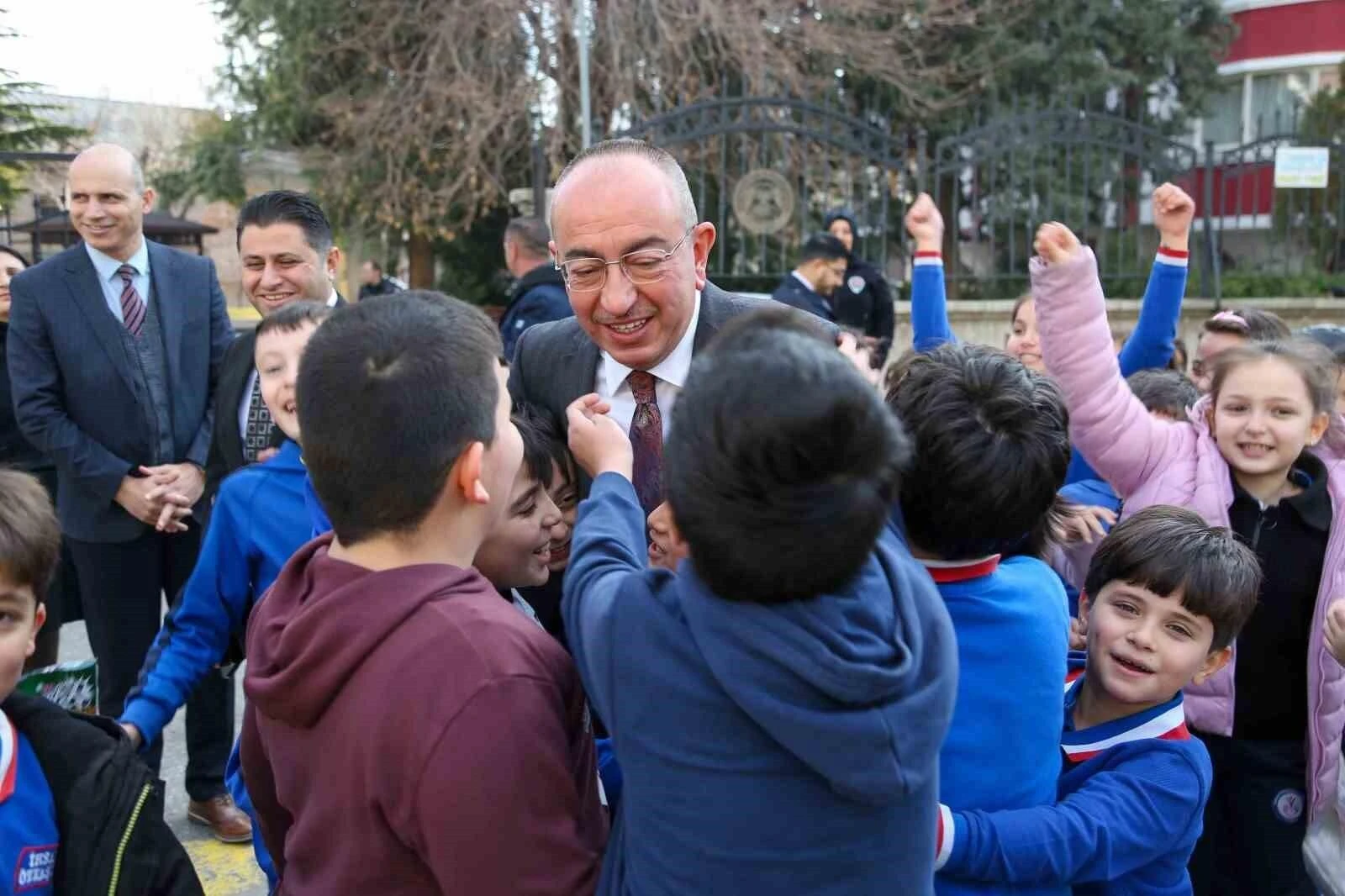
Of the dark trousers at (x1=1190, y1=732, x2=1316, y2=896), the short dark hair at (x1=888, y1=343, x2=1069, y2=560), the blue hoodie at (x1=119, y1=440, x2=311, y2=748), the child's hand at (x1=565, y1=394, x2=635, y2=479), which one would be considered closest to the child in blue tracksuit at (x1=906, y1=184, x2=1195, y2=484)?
the dark trousers at (x1=1190, y1=732, x2=1316, y2=896)

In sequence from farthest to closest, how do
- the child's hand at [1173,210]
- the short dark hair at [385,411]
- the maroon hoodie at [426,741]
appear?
1. the child's hand at [1173,210]
2. the short dark hair at [385,411]
3. the maroon hoodie at [426,741]

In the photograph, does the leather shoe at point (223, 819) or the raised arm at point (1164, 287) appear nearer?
the raised arm at point (1164, 287)

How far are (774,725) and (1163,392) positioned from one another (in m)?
2.75

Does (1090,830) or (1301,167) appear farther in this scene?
(1301,167)

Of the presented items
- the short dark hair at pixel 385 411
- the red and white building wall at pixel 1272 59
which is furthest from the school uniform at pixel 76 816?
the red and white building wall at pixel 1272 59

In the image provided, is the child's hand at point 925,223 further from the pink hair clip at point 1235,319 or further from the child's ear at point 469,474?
the child's ear at point 469,474

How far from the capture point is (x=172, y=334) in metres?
3.79

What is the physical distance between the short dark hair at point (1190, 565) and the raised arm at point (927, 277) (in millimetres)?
1051

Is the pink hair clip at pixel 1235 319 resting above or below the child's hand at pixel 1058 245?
below

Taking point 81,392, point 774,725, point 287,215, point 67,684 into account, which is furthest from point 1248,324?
point 81,392

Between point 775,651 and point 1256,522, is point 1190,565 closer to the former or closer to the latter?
point 1256,522

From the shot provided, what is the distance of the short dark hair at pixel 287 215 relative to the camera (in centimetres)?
325

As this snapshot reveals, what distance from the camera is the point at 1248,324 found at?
3.64 metres

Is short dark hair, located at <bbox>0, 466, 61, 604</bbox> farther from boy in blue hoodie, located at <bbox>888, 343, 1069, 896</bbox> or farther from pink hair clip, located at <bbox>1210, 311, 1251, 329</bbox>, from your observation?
pink hair clip, located at <bbox>1210, 311, 1251, 329</bbox>
